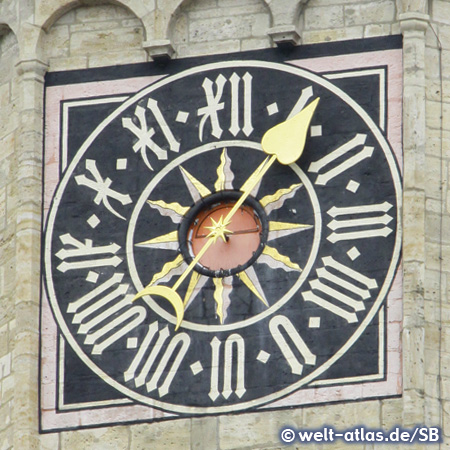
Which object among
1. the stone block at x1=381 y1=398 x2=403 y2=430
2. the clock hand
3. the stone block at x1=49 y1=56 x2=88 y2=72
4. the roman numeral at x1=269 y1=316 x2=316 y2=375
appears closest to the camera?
the stone block at x1=381 y1=398 x2=403 y2=430

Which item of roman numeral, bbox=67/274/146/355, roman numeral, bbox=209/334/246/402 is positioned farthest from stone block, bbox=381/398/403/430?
roman numeral, bbox=67/274/146/355

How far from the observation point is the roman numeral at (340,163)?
27.2 meters

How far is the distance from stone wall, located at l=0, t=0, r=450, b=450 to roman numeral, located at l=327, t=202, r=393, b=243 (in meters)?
0.22

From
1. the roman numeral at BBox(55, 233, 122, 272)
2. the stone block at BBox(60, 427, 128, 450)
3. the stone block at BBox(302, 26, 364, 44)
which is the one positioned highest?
the stone block at BBox(302, 26, 364, 44)

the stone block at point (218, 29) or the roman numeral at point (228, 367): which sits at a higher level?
the stone block at point (218, 29)

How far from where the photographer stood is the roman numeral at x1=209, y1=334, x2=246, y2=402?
2677 centimetres

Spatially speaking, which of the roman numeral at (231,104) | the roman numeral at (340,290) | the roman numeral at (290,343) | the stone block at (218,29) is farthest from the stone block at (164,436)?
the stone block at (218,29)

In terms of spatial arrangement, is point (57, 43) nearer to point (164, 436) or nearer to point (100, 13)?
point (100, 13)

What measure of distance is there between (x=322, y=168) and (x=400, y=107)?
74 cm

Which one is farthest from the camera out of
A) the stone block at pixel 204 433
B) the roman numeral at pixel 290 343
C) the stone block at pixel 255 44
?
the stone block at pixel 255 44

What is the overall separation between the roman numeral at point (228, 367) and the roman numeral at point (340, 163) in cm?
138

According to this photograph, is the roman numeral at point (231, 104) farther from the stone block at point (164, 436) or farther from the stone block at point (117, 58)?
the stone block at point (164, 436)

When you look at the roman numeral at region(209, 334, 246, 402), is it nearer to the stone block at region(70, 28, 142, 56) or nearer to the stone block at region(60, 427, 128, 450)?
the stone block at region(60, 427, 128, 450)

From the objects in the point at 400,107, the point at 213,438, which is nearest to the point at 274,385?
the point at 213,438
